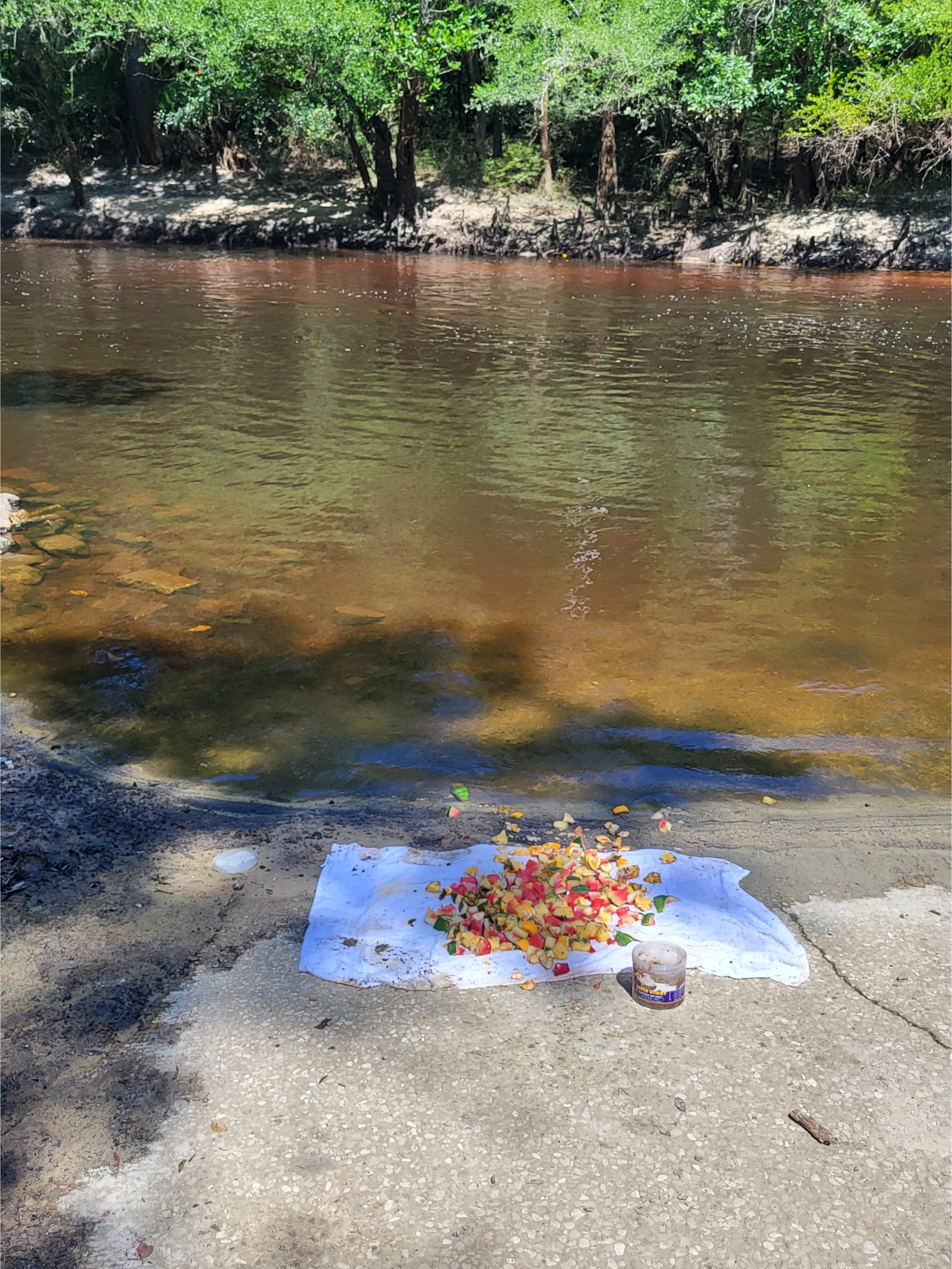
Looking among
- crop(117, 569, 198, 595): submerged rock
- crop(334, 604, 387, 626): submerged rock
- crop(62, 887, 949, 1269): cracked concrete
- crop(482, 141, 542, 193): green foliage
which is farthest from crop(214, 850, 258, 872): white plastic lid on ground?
crop(482, 141, 542, 193): green foliage

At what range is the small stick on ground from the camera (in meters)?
2.55

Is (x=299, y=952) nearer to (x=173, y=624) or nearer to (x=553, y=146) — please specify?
(x=173, y=624)

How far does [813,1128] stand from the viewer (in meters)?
2.59

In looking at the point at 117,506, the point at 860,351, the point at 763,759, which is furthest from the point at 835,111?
the point at 763,759

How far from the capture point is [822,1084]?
2734 millimetres

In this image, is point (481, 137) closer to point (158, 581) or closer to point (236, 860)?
point (158, 581)

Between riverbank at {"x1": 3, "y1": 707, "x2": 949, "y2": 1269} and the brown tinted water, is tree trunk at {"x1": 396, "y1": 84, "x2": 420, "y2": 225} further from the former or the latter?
riverbank at {"x1": 3, "y1": 707, "x2": 949, "y2": 1269}

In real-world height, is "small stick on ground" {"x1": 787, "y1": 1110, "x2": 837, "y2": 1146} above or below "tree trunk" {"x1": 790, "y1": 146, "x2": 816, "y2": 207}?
below

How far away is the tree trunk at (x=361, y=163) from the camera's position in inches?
1194

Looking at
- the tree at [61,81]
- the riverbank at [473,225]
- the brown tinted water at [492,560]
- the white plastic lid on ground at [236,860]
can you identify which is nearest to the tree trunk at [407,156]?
the riverbank at [473,225]

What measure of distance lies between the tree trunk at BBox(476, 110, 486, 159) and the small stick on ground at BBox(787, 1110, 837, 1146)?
3614 centimetres

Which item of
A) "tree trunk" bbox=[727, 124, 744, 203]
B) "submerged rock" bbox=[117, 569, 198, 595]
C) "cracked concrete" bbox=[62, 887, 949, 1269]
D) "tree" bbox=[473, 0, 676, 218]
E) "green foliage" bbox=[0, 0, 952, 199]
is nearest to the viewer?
"cracked concrete" bbox=[62, 887, 949, 1269]

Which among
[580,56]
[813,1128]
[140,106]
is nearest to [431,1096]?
[813,1128]

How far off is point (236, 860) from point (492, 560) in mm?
3903
